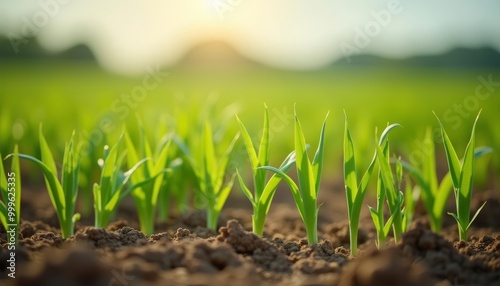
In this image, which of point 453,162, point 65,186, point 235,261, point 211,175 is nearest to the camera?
point 235,261

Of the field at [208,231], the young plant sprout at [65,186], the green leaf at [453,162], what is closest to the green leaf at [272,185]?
the field at [208,231]

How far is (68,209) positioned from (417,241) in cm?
163

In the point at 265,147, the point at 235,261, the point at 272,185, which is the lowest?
the point at 235,261

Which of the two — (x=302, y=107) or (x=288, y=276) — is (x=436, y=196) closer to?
(x=288, y=276)

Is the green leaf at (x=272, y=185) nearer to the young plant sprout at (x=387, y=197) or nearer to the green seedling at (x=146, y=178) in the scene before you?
the young plant sprout at (x=387, y=197)

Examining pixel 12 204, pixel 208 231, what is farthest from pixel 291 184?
pixel 12 204

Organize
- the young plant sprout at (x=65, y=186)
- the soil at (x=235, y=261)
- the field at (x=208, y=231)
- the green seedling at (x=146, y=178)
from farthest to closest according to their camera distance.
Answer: the green seedling at (x=146, y=178), the young plant sprout at (x=65, y=186), the field at (x=208, y=231), the soil at (x=235, y=261)

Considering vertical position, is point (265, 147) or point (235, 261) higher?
point (265, 147)

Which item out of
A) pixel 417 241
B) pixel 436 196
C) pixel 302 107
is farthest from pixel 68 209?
pixel 302 107

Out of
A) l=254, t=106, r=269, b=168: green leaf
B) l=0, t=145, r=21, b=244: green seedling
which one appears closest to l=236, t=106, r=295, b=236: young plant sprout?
l=254, t=106, r=269, b=168: green leaf

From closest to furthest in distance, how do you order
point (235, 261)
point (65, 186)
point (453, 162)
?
point (235, 261)
point (453, 162)
point (65, 186)

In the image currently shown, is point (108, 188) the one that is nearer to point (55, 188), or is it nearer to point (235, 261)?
point (55, 188)

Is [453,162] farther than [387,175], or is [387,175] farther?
[453,162]

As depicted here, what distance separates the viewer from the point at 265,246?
6.04 ft
